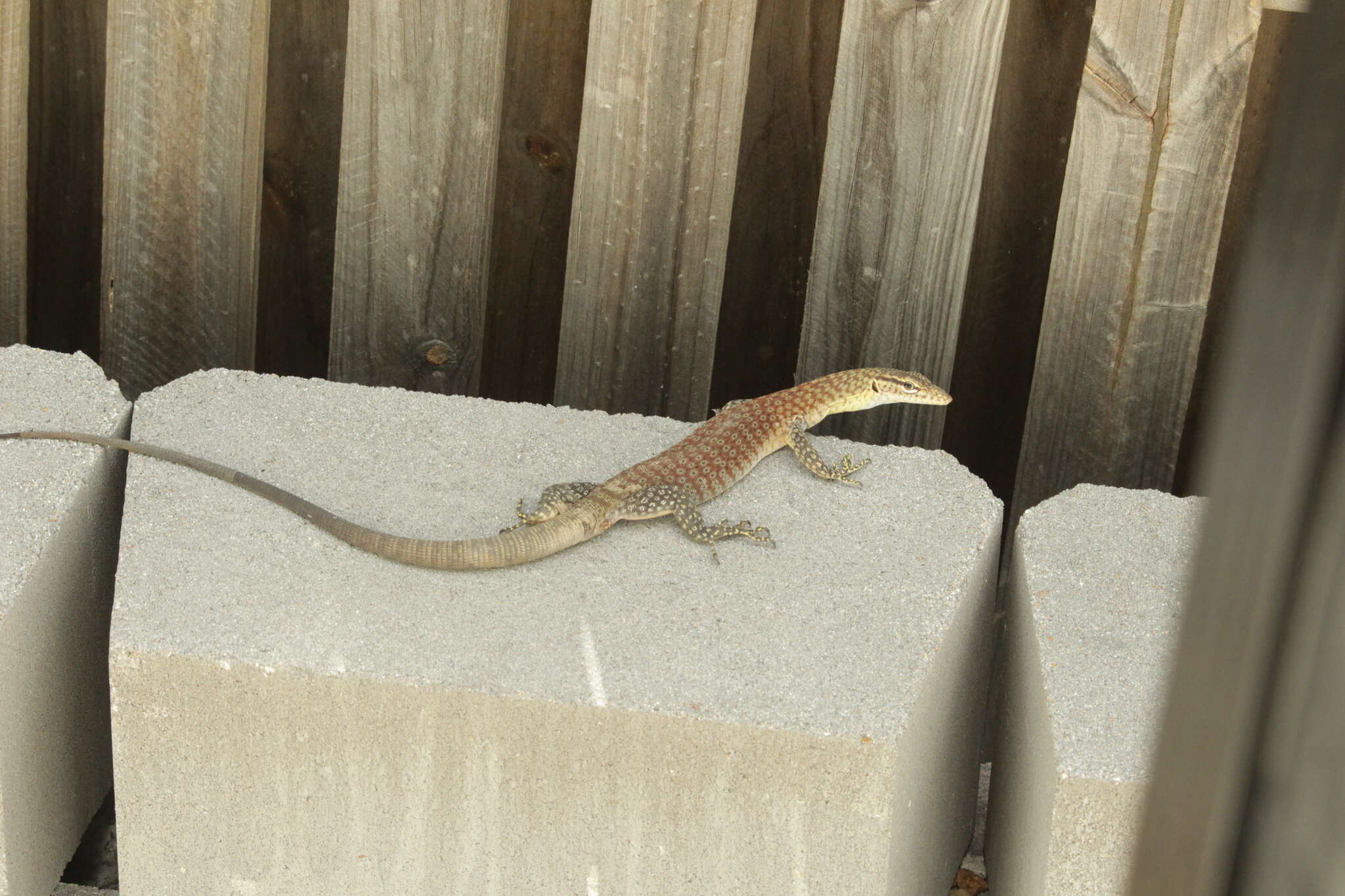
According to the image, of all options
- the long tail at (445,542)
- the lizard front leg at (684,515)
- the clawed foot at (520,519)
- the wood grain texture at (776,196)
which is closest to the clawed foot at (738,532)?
the lizard front leg at (684,515)

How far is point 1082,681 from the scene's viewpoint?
8.79 feet

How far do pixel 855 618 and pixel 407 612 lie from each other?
89 cm

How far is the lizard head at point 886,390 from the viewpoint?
11.7 feet

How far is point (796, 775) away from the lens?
2480 mm

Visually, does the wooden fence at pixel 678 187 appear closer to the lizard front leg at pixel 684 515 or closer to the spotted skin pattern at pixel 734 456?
the spotted skin pattern at pixel 734 456

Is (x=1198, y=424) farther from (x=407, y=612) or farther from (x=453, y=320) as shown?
(x=407, y=612)

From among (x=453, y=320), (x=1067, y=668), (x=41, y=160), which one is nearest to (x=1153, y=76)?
(x=1067, y=668)

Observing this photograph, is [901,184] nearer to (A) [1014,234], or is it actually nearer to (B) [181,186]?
(A) [1014,234]

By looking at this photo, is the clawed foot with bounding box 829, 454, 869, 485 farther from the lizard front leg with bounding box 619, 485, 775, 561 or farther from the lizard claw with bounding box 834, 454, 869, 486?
the lizard front leg with bounding box 619, 485, 775, 561

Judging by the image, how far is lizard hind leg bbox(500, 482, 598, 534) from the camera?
3072 millimetres

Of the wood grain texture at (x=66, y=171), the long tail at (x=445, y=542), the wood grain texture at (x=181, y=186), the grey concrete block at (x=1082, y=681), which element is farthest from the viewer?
the wood grain texture at (x=66, y=171)

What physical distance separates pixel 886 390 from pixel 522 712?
4.85 ft

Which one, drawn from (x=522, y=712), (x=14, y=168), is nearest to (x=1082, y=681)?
(x=522, y=712)

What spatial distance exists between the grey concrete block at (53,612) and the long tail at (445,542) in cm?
14
